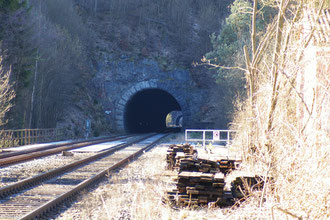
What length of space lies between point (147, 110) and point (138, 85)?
11.8m

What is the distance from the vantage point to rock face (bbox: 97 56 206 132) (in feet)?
111

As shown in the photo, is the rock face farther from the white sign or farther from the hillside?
the white sign

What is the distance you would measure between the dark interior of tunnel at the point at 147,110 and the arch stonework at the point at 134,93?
0.94m

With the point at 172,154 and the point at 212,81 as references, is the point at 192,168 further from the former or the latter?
the point at 212,81

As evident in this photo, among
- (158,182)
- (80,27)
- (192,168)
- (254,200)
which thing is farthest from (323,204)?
(80,27)

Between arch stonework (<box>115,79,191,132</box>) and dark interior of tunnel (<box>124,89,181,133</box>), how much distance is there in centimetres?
94

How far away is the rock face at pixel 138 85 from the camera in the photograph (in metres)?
33.8

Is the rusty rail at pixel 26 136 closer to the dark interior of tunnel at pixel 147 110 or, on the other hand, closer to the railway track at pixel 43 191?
the railway track at pixel 43 191

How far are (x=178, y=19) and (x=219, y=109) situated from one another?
15405mm

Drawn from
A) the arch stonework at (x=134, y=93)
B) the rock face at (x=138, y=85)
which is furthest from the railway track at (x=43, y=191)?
the rock face at (x=138, y=85)

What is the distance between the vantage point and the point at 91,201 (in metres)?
6.48

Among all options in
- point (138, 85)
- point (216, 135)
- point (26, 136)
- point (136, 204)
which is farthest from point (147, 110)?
point (136, 204)

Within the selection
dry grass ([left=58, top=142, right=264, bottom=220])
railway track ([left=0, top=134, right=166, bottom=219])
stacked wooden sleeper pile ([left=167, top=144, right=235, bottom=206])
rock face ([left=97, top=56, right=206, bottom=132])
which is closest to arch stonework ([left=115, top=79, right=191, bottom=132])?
rock face ([left=97, top=56, right=206, bottom=132])

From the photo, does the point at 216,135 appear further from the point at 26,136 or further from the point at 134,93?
the point at 134,93
